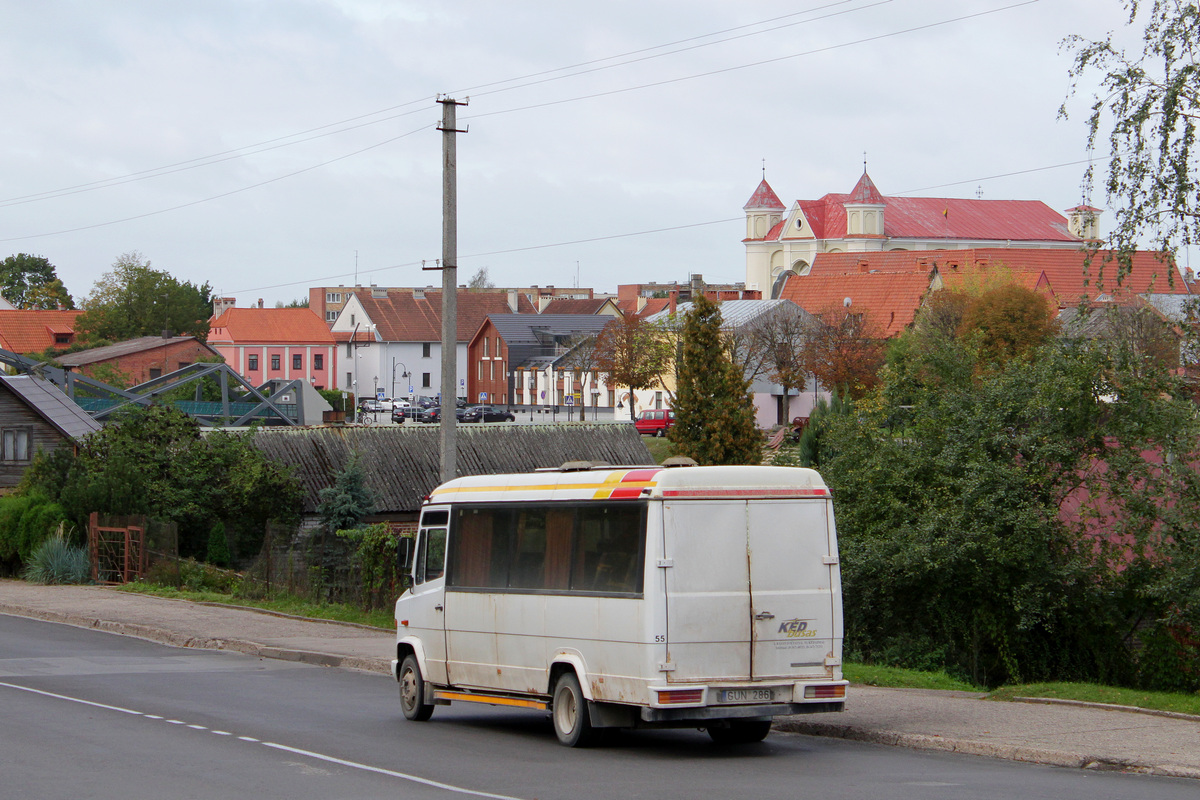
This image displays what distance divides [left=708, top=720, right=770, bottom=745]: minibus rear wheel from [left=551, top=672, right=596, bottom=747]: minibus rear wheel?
1.38 m

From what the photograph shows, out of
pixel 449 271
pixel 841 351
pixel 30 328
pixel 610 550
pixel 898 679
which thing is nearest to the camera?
pixel 610 550

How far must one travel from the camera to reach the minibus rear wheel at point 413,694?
1428 cm

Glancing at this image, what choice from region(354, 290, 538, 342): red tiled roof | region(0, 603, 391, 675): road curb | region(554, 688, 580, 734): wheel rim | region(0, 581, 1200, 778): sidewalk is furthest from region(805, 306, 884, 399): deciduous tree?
region(554, 688, 580, 734): wheel rim

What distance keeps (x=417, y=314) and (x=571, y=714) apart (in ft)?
410

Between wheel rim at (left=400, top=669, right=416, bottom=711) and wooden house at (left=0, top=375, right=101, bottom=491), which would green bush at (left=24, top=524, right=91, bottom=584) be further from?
wheel rim at (left=400, top=669, right=416, bottom=711)

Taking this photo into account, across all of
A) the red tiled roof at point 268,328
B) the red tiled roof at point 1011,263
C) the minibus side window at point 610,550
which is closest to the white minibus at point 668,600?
the minibus side window at point 610,550

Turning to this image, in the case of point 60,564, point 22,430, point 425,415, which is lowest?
point 60,564

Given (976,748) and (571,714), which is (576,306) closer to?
(571,714)

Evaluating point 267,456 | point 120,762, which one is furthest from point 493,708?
point 267,456

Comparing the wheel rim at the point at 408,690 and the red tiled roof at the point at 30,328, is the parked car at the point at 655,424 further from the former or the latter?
the wheel rim at the point at 408,690

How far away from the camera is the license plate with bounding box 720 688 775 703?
37.9 feet

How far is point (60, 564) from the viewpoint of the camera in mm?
32969

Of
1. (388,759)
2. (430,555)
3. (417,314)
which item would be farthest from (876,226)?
(388,759)

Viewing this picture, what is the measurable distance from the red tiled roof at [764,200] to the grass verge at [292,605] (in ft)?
456
